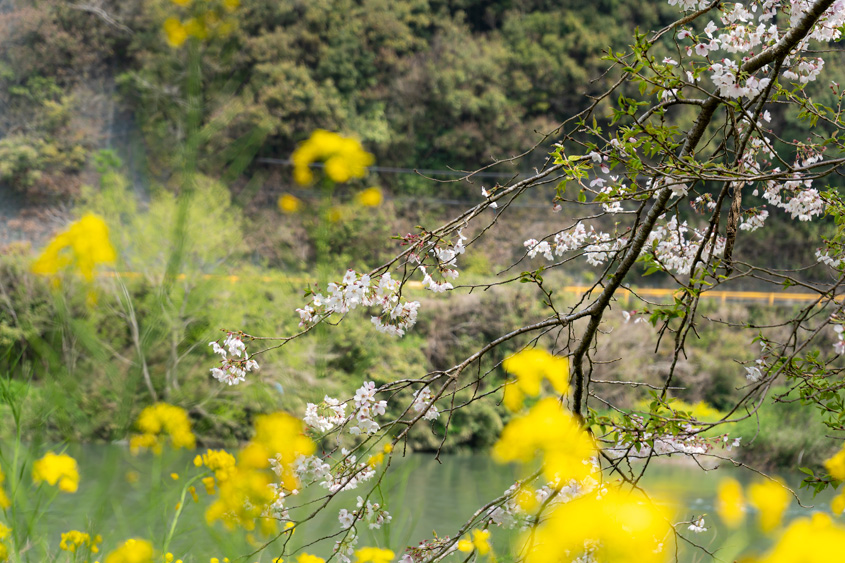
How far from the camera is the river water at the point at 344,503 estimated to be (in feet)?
3.87

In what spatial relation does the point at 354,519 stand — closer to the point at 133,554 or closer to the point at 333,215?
the point at 133,554

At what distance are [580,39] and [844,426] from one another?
54.3ft

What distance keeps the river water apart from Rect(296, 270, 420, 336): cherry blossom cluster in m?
0.41

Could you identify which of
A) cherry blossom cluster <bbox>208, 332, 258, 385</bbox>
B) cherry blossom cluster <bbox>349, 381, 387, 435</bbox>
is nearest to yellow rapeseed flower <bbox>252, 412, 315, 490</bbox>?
cherry blossom cluster <bbox>349, 381, 387, 435</bbox>

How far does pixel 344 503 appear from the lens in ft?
4.47

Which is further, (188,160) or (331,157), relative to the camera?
(331,157)

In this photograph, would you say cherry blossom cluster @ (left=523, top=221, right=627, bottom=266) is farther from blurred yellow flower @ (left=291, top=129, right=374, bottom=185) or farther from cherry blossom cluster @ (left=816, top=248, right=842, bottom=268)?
blurred yellow flower @ (left=291, top=129, right=374, bottom=185)

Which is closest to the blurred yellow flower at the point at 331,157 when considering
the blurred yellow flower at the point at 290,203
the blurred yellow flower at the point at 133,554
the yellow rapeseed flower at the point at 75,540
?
the blurred yellow flower at the point at 290,203

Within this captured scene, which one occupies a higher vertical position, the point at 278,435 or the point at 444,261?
the point at 444,261

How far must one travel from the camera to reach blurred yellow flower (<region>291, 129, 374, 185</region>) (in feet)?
3.55

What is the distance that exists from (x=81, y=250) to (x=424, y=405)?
1.04 meters

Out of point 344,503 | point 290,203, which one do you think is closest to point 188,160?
point 290,203

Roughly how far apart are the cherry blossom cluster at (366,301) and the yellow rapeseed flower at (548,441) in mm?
925

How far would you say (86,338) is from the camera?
1.04 metres
